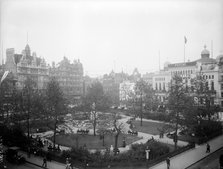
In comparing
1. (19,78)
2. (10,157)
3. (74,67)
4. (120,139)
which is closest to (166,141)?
(120,139)

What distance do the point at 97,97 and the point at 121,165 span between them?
21429mm

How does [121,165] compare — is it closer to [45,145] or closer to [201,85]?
[45,145]

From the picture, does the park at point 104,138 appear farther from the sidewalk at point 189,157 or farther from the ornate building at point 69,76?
the ornate building at point 69,76

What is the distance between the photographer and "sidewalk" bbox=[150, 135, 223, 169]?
2344 centimetres

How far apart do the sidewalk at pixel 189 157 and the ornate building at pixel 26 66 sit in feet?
163

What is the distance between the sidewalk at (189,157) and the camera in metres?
23.4

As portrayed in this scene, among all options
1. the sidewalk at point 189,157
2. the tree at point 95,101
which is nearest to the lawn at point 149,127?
the tree at point 95,101

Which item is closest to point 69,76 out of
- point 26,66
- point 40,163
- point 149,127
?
point 26,66

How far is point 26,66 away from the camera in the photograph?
66875mm

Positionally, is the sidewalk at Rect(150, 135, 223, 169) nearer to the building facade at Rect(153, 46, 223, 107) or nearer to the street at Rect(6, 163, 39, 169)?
the street at Rect(6, 163, 39, 169)

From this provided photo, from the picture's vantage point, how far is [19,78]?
6456 cm

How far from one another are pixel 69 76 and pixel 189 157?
204 ft

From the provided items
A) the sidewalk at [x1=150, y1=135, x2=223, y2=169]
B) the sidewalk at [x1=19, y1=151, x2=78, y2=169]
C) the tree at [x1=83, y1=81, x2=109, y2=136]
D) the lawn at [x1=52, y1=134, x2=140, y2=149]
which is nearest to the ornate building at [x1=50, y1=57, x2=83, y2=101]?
the tree at [x1=83, y1=81, x2=109, y2=136]

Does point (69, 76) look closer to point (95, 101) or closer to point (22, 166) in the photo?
point (95, 101)
